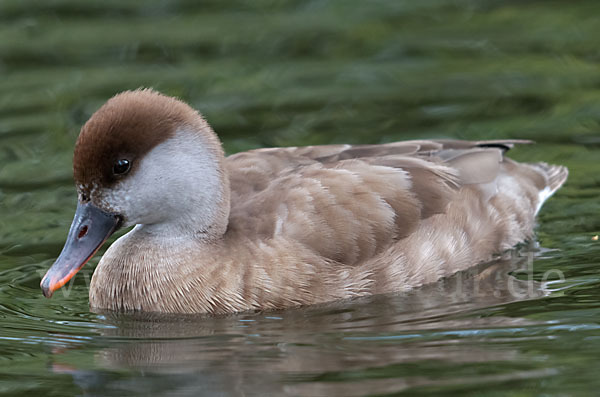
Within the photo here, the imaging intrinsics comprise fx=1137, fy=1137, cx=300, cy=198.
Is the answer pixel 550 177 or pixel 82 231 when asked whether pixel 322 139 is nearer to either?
pixel 550 177

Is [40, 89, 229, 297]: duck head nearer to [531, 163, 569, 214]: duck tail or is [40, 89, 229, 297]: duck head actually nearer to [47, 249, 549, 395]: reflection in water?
[47, 249, 549, 395]: reflection in water

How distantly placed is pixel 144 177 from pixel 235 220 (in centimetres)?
71

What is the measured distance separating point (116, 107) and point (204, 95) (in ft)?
13.0

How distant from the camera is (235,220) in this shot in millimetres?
7070

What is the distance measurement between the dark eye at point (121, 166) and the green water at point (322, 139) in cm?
93

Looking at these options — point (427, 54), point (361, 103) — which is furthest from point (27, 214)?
point (427, 54)

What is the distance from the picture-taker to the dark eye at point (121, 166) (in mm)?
6539

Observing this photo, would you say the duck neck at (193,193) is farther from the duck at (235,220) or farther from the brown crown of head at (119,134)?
the brown crown of head at (119,134)

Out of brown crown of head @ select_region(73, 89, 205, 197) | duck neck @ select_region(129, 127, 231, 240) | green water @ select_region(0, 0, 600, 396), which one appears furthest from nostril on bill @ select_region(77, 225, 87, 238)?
green water @ select_region(0, 0, 600, 396)

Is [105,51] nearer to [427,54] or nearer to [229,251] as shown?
[427,54]

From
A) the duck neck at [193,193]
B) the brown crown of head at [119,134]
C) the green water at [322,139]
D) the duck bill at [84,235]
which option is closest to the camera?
the green water at [322,139]

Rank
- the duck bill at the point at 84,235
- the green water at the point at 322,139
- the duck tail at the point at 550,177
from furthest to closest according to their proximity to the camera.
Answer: the duck tail at the point at 550,177 → the duck bill at the point at 84,235 → the green water at the point at 322,139

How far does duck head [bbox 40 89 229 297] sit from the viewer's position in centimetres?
649

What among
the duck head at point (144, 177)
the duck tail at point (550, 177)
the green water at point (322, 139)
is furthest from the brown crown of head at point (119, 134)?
the duck tail at point (550, 177)
